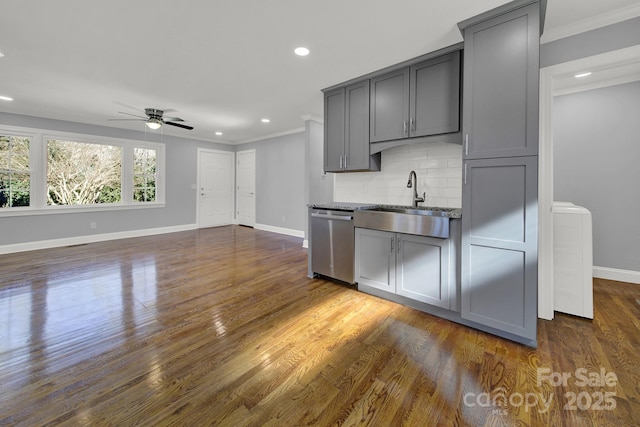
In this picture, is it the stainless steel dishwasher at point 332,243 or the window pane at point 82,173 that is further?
the window pane at point 82,173

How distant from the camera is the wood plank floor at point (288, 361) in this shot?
4.59ft

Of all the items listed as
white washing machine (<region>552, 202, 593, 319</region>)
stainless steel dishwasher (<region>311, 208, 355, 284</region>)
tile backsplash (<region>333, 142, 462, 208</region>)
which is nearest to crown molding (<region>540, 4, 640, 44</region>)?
tile backsplash (<region>333, 142, 462, 208</region>)

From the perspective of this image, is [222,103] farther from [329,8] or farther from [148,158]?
[148,158]

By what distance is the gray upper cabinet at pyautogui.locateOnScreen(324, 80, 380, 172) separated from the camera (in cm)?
325


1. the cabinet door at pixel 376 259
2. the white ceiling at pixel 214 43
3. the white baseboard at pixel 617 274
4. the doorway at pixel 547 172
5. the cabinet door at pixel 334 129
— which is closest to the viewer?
the white ceiling at pixel 214 43

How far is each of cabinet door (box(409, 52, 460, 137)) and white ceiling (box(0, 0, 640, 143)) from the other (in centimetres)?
17

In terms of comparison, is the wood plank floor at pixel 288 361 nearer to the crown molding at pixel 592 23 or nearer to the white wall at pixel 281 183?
the crown molding at pixel 592 23

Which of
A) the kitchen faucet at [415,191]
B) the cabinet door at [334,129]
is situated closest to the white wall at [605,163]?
the kitchen faucet at [415,191]

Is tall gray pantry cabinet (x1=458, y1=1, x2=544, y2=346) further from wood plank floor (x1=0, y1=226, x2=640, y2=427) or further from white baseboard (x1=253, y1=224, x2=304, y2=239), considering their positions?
white baseboard (x1=253, y1=224, x2=304, y2=239)

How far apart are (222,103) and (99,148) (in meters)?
3.42

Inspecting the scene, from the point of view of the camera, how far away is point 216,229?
7.31 meters

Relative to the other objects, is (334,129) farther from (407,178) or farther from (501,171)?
(501,171)

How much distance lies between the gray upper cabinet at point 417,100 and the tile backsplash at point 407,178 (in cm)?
38

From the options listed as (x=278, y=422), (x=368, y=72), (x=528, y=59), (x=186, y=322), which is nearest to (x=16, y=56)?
(x=186, y=322)
